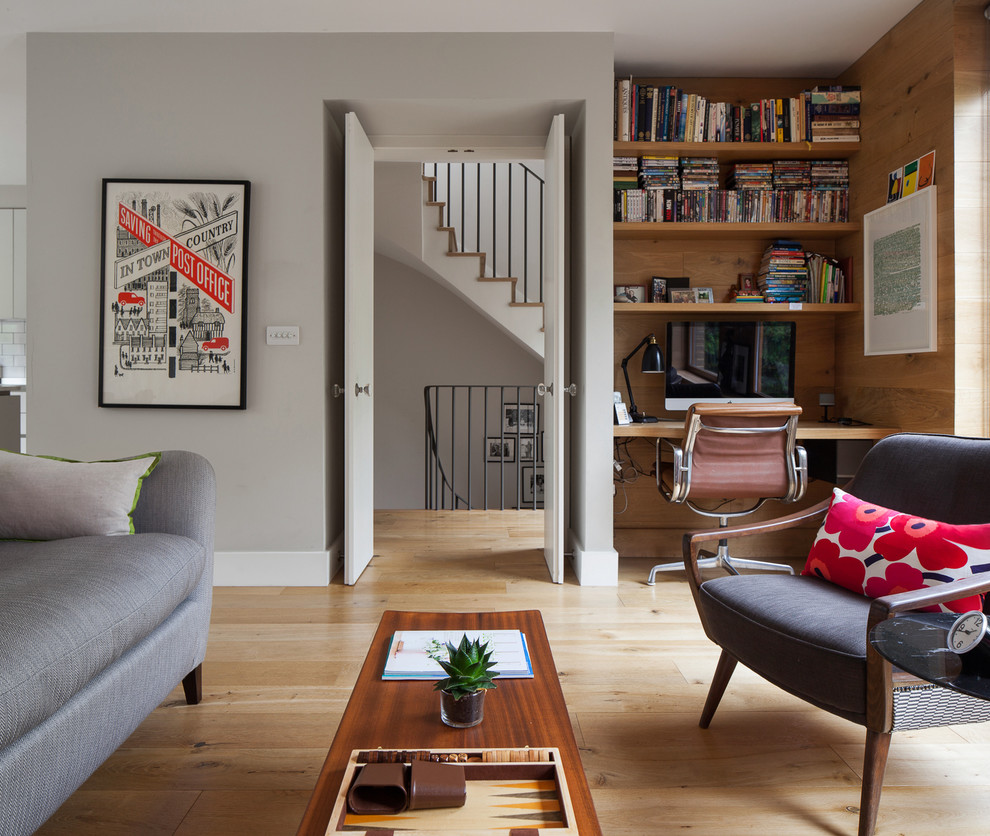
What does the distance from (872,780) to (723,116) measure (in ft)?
10.7

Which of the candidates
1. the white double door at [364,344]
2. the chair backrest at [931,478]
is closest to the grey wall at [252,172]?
the white double door at [364,344]

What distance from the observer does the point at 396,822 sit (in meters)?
0.97

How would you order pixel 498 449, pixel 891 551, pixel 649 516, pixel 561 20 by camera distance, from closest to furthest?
pixel 891 551
pixel 561 20
pixel 649 516
pixel 498 449

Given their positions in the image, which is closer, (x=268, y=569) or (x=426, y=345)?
(x=268, y=569)

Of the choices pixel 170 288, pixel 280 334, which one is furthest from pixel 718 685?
pixel 170 288

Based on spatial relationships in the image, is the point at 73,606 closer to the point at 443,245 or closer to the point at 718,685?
the point at 718,685

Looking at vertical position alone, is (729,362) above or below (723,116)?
below

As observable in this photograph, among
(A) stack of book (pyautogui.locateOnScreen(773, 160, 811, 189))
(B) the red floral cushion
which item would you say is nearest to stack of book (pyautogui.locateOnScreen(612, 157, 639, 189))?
(A) stack of book (pyautogui.locateOnScreen(773, 160, 811, 189))

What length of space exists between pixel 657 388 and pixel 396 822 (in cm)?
327

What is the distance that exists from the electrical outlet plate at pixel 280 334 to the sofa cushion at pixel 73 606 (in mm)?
1555

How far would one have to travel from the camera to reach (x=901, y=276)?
327 centimetres

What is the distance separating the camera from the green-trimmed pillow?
195cm

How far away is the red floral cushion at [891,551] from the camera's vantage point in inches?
63.2

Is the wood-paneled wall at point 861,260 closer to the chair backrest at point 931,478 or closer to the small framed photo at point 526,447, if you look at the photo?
the chair backrest at point 931,478
